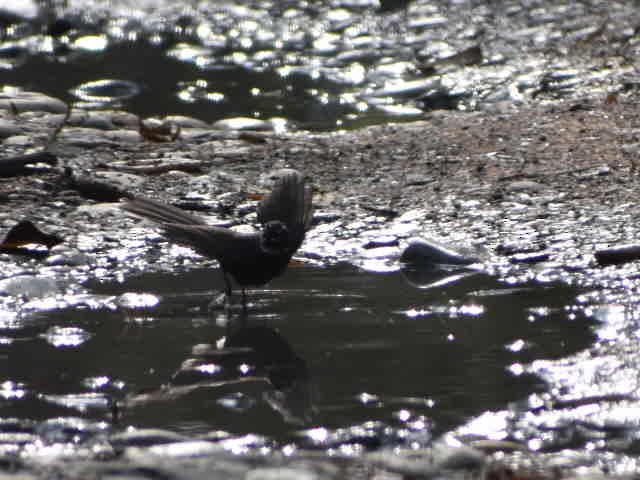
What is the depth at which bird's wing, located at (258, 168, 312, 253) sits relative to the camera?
518 centimetres

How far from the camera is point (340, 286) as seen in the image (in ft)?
16.8

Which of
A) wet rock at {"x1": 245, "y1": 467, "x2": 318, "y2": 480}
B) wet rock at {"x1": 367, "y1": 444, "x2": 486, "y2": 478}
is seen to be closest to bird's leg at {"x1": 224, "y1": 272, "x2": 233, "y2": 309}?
wet rock at {"x1": 367, "y1": 444, "x2": 486, "y2": 478}

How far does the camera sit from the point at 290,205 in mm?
5289

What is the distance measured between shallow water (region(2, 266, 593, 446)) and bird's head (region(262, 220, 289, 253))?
23cm

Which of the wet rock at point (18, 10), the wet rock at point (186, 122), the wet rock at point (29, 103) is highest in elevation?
the wet rock at point (18, 10)

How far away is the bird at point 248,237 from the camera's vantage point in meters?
4.86

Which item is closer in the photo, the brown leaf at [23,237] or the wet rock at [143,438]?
the wet rock at [143,438]

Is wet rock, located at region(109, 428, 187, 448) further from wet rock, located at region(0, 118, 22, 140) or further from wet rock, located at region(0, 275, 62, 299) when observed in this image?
wet rock, located at region(0, 118, 22, 140)

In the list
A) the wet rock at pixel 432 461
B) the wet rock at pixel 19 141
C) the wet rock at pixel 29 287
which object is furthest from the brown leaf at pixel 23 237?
the wet rock at pixel 432 461

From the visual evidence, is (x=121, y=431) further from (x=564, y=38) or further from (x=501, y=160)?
(x=564, y=38)

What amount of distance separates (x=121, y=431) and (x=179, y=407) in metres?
0.27

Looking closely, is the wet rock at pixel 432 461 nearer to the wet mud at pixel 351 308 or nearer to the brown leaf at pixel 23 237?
the wet mud at pixel 351 308

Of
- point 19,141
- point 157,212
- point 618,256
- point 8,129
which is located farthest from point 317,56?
point 618,256

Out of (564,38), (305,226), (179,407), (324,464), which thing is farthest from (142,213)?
(564,38)
